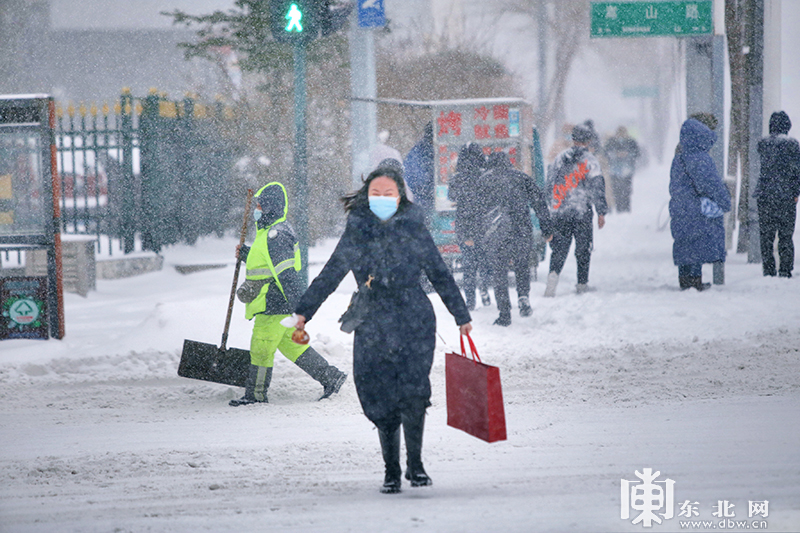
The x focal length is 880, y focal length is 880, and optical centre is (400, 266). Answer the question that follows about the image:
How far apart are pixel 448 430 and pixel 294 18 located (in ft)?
13.4

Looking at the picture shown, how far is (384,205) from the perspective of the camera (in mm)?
4285

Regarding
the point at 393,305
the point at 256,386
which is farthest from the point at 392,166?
the point at 256,386

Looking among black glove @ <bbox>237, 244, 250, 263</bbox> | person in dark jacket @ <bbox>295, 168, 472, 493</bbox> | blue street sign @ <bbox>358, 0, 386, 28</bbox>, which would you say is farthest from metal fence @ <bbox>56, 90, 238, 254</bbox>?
person in dark jacket @ <bbox>295, 168, 472, 493</bbox>

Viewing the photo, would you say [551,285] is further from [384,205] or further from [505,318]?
[384,205]

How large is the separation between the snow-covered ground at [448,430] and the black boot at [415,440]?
10 cm

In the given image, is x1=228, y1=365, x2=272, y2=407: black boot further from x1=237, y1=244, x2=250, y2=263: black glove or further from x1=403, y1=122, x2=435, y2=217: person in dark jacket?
x1=403, y1=122, x2=435, y2=217: person in dark jacket

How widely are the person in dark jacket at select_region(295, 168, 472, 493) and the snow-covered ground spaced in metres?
0.35

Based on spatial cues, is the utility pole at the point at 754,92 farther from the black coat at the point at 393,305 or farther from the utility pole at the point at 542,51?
the utility pole at the point at 542,51

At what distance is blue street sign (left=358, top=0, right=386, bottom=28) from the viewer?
32.5 ft

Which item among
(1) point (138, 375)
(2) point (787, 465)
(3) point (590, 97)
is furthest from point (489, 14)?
(3) point (590, 97)

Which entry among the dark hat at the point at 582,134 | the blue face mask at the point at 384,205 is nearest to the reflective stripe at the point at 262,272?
the blue face mask at the point at 384,205

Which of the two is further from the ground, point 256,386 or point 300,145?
point 300,145

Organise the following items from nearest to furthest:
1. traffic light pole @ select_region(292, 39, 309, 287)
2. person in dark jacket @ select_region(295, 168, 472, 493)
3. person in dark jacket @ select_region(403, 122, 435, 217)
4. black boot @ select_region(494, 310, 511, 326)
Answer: person in dark jacket @ select_region(295, 168, 472, 493), traffic light pole @ select_region(292, 39, 309, 287), black boot @ select_region(494, 310, 511, 326), person in dark jacket @ select_region(403, 122, 435, 217)

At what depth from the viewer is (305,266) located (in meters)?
8.27
